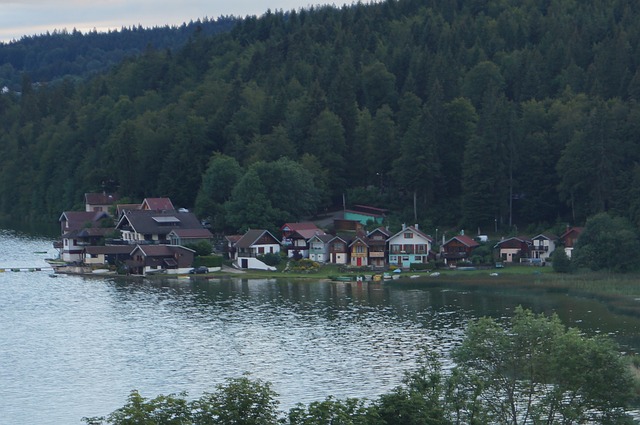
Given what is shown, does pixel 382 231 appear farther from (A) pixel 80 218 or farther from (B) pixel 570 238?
(A) pixel 80 218

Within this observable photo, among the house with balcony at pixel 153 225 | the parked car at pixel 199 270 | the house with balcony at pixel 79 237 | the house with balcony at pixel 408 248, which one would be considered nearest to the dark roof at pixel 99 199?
the house with balcony at pixel 79 237

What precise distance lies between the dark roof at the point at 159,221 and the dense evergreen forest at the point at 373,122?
2302 mm

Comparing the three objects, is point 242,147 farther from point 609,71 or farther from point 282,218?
point 609,71

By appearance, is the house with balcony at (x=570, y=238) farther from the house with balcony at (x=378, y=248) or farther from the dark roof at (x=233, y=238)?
the dark roof at (x=233, y=238)

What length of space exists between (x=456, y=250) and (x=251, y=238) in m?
11.7

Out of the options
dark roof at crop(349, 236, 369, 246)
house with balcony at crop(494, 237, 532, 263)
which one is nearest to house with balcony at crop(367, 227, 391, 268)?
dark roof at crop(349, 236, 369, 246)

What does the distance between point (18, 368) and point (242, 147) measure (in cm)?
4848

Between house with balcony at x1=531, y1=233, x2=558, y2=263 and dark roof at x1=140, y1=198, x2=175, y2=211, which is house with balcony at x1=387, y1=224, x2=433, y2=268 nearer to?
house with balcony at x1=531, y1=233, x2=558, y2=263

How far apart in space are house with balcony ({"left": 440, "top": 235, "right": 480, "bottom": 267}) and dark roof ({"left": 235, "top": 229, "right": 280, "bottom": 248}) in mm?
9914

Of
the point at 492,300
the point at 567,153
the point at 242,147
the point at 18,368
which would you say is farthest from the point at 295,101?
the point at 18,368

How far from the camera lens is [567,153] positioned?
7144cm

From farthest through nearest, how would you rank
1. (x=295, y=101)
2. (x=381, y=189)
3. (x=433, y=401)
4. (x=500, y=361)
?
(x=295, y=101)
(x=381, y=189)
(x=500, y=361)
(x=433, y=401)

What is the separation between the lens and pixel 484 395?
29500 mm

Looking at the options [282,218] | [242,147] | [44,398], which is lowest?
[44,398]
